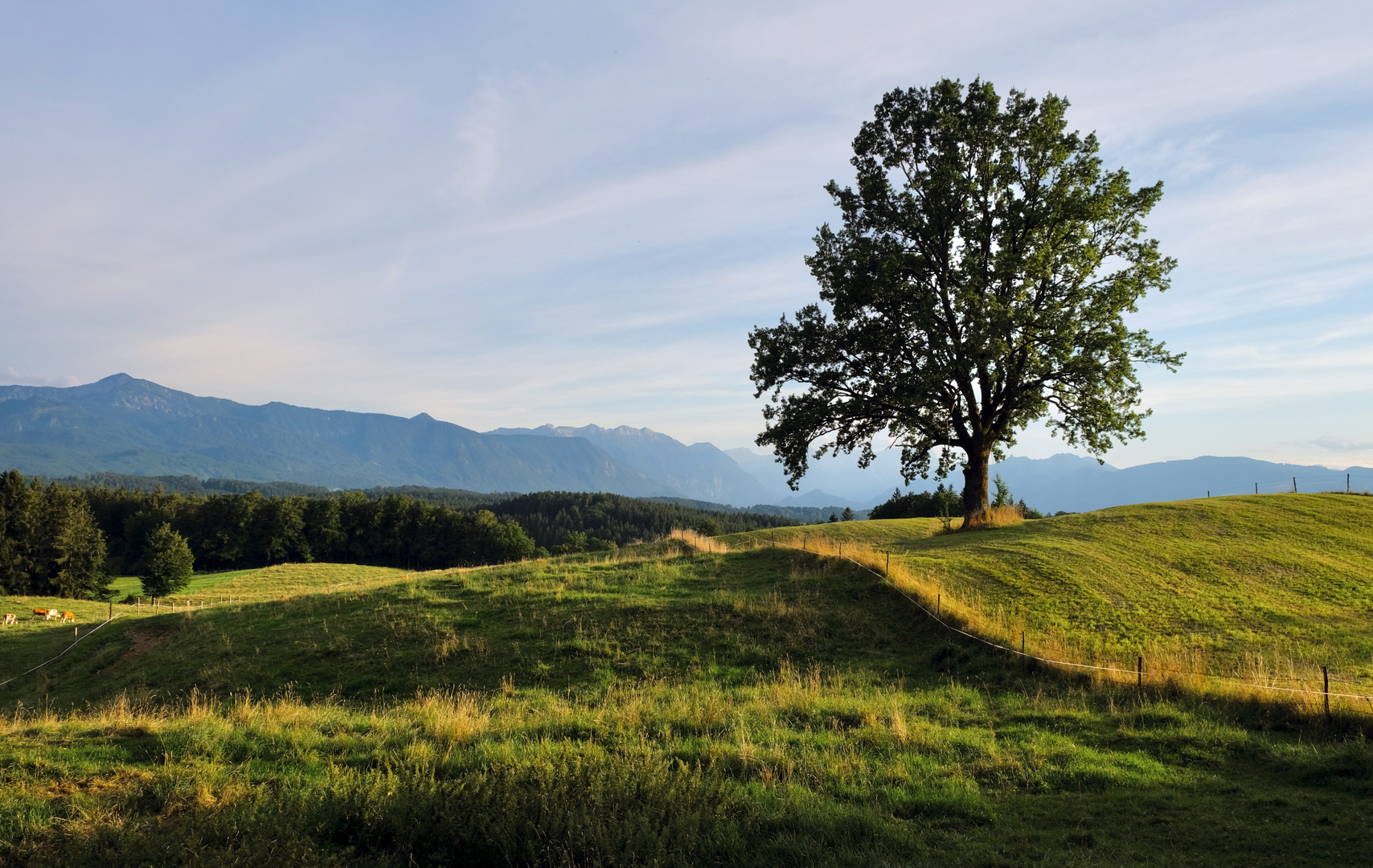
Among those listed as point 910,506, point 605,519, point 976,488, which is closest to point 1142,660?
point 976,488

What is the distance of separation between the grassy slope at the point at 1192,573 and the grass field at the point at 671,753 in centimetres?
58

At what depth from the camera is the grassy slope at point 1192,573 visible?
14.5 m

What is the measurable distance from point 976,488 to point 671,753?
73.4ft

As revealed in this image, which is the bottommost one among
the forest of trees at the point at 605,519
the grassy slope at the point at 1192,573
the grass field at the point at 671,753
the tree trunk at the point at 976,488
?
the forest of trees at the point at 605,519

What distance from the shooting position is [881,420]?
88.0 feet

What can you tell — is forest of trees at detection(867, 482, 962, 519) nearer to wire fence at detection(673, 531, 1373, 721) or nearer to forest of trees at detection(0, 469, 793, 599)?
forest of trees at detection(0, 469, 793, 599)

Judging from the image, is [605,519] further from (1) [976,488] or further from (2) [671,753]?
(2) [671,753]

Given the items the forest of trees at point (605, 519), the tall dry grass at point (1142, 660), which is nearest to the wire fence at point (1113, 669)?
the tall dry grass at point (1142, 660)

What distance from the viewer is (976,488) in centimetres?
2691

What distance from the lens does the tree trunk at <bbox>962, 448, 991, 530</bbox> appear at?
26219mm

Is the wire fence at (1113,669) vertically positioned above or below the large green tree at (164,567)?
above

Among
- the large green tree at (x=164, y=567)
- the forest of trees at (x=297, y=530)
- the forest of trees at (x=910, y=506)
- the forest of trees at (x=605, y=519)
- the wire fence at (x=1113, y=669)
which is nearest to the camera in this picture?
the wire fence at (x=1113, y=669)

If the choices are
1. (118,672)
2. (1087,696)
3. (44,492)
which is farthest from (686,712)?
(44,492)

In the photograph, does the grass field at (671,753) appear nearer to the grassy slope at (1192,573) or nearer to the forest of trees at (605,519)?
the grassy slope at (1192,573)
